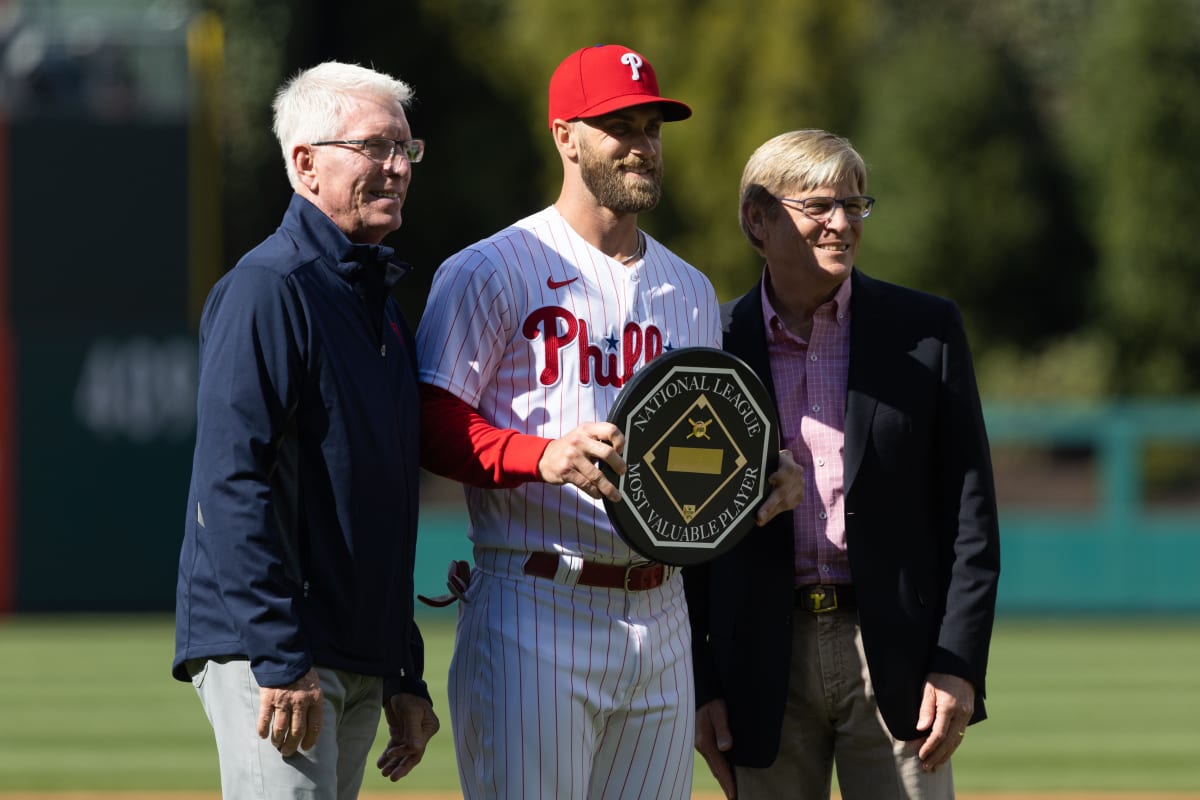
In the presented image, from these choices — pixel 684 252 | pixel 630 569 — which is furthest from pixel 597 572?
pixel 684 252

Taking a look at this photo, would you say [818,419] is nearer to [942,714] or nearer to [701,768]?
[942,714]

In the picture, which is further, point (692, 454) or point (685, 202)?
point (685, 202)

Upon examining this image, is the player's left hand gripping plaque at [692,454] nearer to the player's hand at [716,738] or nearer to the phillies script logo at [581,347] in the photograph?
the phillies script logo at [581,347]

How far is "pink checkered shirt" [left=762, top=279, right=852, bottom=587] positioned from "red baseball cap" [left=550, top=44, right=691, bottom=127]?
63cm

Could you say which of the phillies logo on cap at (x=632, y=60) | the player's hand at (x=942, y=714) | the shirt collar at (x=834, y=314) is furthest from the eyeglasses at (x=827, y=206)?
the player's hand at (x=942, y=714)

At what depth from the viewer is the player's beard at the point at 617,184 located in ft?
12.6

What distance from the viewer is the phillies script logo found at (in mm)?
3793

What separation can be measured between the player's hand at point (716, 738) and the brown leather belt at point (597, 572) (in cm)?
47

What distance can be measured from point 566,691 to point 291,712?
632 millimetres

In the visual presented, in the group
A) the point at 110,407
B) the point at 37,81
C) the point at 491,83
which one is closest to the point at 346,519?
the point at 110,407

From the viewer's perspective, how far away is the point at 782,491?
3.69 metres

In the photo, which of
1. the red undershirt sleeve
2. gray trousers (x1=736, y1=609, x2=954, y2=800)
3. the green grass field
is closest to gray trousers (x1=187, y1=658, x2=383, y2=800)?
the red undershirt sleeve

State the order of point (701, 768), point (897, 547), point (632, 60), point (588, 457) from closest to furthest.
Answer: point (588, 457), point (632, 60), point (897, 547), point (701, 768)

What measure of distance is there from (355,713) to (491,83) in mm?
27498
